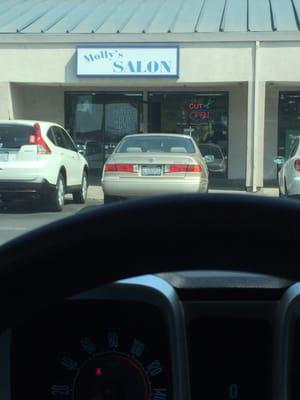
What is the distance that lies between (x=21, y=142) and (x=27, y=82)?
286 inches

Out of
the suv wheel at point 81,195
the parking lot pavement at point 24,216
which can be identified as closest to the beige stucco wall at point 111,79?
the parking lot pavement at point 24,216

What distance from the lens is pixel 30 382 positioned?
1784 mm

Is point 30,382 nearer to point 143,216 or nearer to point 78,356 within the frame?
point 78,356

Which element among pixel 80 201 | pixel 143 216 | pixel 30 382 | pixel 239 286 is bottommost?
pixel 80 201

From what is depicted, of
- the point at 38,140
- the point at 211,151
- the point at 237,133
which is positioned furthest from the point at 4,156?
the point at 237,133

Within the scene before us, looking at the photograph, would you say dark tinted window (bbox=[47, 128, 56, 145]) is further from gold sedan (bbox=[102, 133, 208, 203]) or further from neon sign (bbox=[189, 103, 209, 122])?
neon sign (bbox=[189, 103, 209, 122])

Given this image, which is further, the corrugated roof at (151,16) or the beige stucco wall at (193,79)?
the corrugated roof at (151,16)

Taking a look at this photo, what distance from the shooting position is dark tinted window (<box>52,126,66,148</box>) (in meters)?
14.1

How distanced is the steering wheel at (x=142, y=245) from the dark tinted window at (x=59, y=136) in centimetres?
1308

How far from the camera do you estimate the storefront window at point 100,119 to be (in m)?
21.9

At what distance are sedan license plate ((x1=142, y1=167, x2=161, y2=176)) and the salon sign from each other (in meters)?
7.16

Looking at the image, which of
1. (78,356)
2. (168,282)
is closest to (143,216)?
(78,356)

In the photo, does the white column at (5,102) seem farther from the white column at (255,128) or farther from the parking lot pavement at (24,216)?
the white column at (255,128)

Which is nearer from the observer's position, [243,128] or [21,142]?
[21,142]
